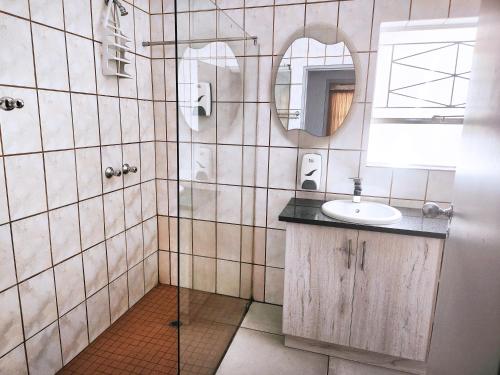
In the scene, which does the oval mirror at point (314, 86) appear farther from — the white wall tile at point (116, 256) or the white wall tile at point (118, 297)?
the white wall tile at point (118, 297)

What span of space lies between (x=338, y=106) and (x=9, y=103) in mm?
1644

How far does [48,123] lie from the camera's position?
151 centimetres

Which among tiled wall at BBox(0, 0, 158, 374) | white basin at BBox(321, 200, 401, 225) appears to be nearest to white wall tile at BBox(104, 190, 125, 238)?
tiled wall at BBox(0, 0, 158, 374)

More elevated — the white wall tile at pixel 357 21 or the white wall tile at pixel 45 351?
the white wall tile at pixel 357 21

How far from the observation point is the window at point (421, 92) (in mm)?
1838

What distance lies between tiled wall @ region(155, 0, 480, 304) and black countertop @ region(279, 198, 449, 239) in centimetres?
18

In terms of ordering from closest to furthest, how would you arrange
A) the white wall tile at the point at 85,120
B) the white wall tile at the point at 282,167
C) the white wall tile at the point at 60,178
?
the white wall tile at the point at 60,178 → the white wall tile at the point at 85,120 → the white wall tile at the point at 282,167

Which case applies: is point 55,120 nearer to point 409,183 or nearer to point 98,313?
point 98,313

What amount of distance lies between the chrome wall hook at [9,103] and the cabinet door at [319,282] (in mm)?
1344

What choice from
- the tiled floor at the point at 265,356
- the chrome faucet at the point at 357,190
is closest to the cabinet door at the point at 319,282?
the tiled floor at the point at 265,356

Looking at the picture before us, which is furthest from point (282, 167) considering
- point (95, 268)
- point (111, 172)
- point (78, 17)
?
point (78, 17)

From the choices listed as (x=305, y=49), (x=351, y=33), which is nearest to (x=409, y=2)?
(x=351, y=33)

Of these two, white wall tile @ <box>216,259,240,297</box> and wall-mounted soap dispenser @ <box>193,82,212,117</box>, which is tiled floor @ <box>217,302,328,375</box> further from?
wall-mounted soap dispenser @ <box>193,82,212,117</box>

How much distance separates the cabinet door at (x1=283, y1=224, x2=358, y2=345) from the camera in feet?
5.58
